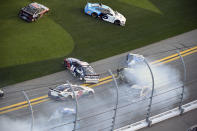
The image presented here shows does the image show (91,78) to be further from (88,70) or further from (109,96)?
(109,96)

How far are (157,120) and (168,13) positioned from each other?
60.5 ft

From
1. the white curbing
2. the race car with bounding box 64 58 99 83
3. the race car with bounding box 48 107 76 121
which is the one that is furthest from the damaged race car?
the race car with bounding box 48 107 76 121

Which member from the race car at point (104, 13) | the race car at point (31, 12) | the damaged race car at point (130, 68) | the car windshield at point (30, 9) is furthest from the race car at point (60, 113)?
the race car at point (104, 13)

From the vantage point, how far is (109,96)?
1705cm

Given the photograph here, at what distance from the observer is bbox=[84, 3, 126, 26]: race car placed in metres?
28.5

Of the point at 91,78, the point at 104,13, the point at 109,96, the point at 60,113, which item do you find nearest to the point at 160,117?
the point at 109,96

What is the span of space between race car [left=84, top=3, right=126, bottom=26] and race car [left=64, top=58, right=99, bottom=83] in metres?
6.29

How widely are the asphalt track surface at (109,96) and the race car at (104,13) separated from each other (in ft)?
11.0

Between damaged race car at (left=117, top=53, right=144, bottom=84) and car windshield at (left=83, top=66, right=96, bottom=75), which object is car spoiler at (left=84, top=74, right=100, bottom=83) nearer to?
car windshield at (left=83, top=66, right=96, bottom=75)

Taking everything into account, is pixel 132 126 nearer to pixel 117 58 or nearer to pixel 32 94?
pixel 32 94

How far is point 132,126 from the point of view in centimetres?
1406

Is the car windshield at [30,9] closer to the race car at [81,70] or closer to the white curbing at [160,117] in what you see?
the race car at [81,70]

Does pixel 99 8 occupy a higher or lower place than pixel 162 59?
higher

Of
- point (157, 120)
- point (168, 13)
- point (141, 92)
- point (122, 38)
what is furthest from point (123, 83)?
point (168, 13)
